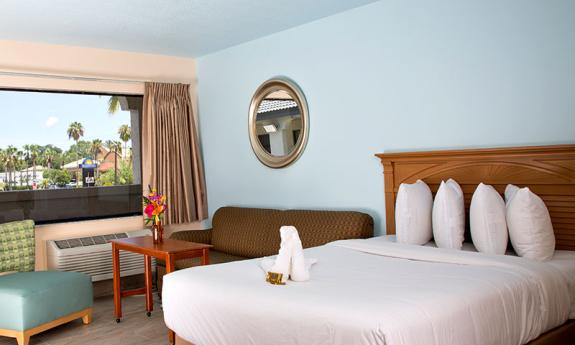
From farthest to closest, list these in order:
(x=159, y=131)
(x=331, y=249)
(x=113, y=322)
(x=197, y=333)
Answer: (x=159, y=131) < (x=113, y=322) < (x=331, y=249) < (x=197, y=333)

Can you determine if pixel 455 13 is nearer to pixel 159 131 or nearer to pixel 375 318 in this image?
pixel 375 318

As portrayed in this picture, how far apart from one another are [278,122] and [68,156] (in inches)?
83.8

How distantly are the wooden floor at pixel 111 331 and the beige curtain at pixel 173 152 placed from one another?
1.29m

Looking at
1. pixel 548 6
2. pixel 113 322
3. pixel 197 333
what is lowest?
pixel 113 322

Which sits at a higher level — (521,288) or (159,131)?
(159,131)

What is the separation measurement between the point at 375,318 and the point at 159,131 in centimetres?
426

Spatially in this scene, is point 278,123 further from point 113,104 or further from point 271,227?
point 113,104

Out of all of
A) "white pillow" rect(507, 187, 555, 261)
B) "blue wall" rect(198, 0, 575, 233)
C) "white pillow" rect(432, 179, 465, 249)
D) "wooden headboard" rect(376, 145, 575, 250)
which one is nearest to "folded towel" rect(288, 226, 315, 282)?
"white pillow" rect(432, 179, 465, 249)

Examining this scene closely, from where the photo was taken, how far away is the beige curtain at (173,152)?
5.91 meters

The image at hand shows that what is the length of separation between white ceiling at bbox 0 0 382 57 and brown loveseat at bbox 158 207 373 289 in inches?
63.4

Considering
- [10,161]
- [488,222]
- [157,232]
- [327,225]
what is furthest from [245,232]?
[488,222]

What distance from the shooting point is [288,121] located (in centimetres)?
520

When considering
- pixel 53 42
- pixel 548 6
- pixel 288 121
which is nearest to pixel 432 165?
pixel 548 6

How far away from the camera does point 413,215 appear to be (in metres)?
3.69
